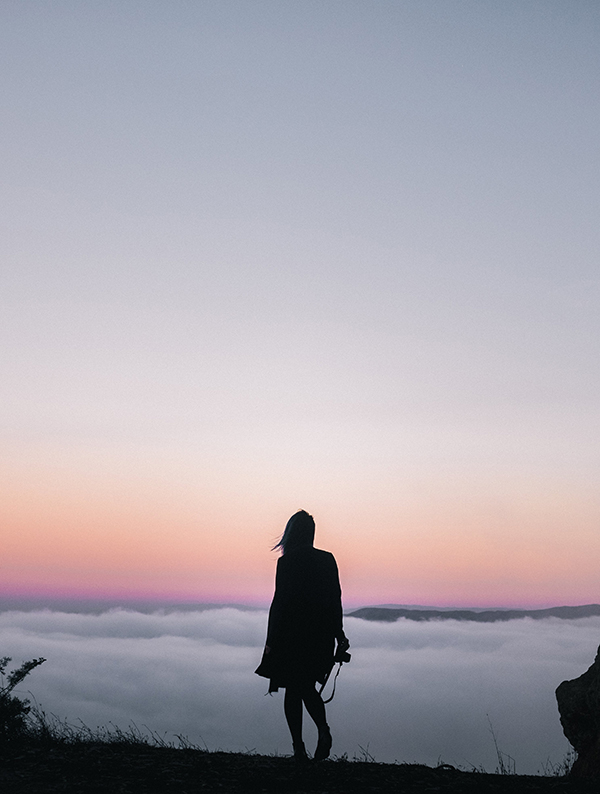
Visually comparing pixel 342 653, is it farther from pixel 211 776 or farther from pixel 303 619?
pixel 211 776

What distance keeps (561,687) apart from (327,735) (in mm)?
3237

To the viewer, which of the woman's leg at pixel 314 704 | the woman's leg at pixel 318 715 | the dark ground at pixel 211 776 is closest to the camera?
the dark ground at pixel 211 776

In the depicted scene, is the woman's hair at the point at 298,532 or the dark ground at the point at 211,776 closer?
the dark ground at the point at 211,776

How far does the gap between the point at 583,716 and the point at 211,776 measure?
4.35m

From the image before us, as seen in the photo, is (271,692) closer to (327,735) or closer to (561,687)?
A: (327,735)

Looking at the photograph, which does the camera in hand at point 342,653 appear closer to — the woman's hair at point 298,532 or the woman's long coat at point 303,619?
the woman's long coat at point 303,619

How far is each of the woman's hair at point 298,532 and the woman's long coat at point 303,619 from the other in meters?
0.08

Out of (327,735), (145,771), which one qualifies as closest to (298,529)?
(327,735)

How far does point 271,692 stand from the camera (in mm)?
7230

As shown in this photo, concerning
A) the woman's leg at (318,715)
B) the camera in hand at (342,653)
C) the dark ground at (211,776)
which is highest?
the camera in hand at (342,653)

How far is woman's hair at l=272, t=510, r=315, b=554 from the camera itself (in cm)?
750

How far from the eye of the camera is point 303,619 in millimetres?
7277

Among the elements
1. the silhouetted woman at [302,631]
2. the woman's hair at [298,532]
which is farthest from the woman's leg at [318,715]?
the woman's hair at [298,532]

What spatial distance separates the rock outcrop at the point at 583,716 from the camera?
25.1 ft
